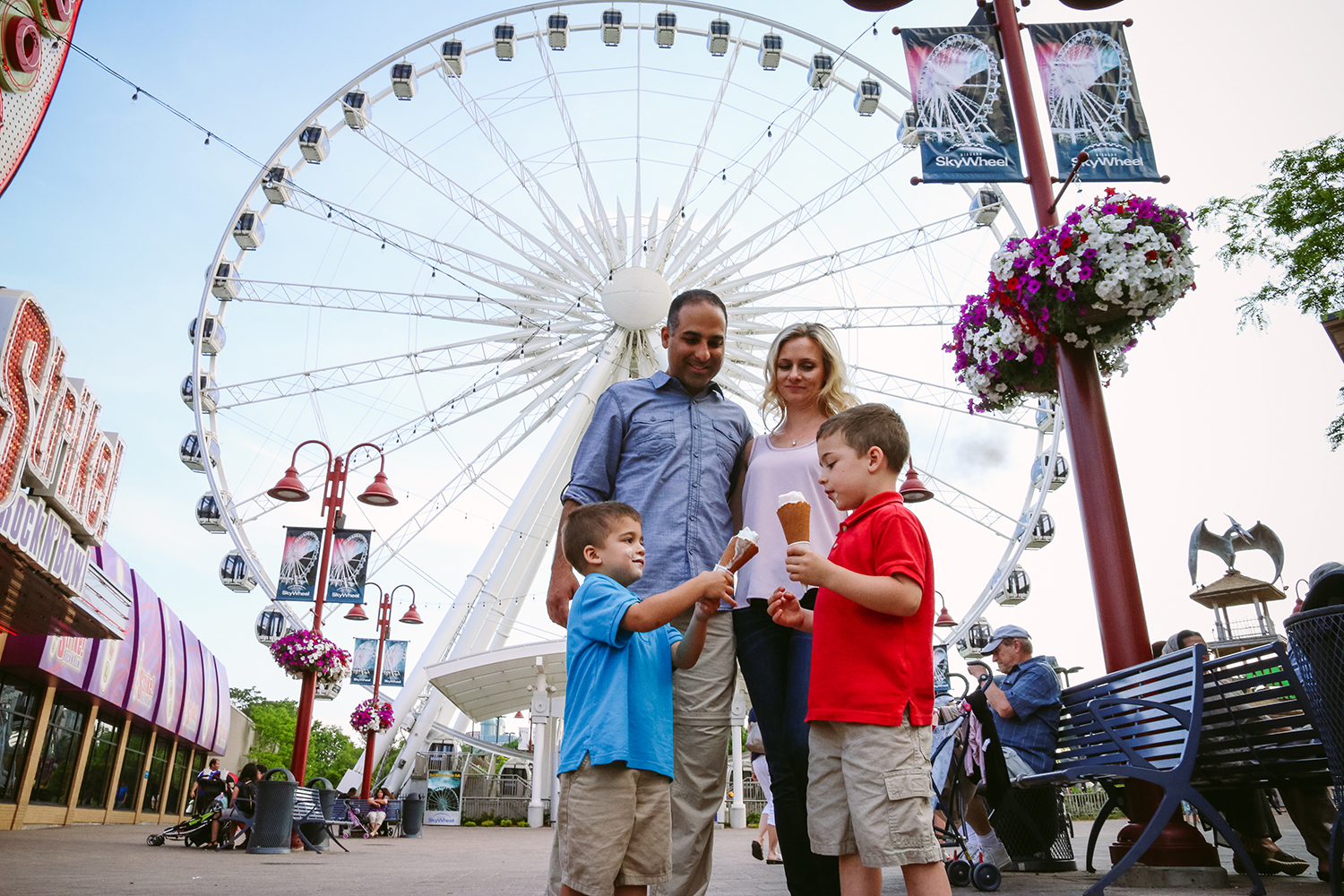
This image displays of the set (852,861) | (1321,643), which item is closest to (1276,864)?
(1321,643)

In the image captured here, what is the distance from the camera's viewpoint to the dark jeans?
8.45 feet

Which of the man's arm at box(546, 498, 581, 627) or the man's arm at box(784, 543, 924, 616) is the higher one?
the man's arm at box(546, 498, 581, 627)

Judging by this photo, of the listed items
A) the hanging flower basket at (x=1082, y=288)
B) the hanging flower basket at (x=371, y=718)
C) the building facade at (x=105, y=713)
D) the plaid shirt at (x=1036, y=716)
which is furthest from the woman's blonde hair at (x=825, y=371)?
the hanging flower basket at (x=371, y=718)

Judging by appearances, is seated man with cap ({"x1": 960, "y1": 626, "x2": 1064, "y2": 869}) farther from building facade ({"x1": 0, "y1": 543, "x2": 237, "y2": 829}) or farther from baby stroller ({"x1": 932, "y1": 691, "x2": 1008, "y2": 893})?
building facade ({"x1": 0, "y1": 543, "x2": 237, "y2": 829})

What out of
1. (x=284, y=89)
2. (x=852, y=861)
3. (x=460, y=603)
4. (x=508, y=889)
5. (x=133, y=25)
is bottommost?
(x=508, y=889)

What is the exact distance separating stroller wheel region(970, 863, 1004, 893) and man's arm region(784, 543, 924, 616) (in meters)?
2.55

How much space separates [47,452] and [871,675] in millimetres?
6730

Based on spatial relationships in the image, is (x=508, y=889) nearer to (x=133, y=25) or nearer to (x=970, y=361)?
(x=970, y=361)

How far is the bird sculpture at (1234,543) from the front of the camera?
1748 centimetres

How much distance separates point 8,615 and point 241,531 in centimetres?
822

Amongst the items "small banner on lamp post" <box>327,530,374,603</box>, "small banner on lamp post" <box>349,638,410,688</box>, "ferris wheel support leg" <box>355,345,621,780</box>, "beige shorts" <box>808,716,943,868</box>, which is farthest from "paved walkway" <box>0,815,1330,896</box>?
"small banner on lamp post" <box>349,638,410,688</box>

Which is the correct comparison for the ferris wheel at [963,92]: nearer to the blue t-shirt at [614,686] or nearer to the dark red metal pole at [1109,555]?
the dark red metal pole at [1109,555]

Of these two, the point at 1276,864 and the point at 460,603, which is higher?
the point at 460,603

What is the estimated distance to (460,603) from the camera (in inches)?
703
